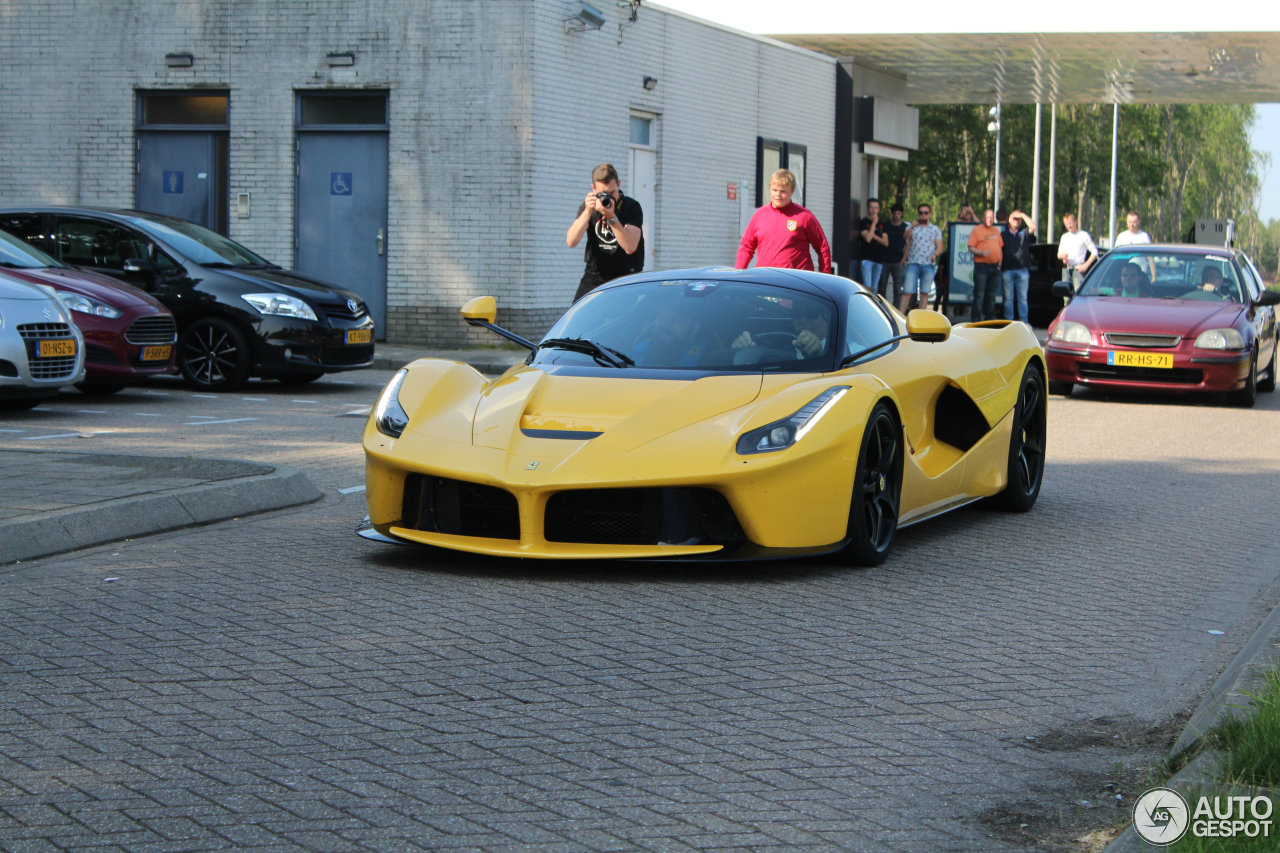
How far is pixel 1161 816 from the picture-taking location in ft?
11.0

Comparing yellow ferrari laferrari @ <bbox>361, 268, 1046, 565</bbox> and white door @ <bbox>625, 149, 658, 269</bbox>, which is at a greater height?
white door @ <bbox>625, 149, 658, 269</bbox>

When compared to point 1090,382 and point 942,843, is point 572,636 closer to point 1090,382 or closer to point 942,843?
point 942,843

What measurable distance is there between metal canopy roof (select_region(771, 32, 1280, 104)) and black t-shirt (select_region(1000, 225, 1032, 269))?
5.01m

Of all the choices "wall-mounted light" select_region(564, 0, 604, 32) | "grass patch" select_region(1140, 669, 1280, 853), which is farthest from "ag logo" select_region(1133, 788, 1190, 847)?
"wall-mounted light" select_region(564, 0, 604, 32)

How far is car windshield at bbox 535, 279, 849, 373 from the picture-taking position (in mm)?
6816

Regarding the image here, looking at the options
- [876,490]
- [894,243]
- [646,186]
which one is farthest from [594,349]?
[894,243]

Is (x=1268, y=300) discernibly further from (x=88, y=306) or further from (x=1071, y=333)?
(x=88, y=306)

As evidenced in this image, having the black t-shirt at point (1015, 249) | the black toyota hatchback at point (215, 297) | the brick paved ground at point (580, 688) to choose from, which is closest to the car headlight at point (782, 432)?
the brick paved ground at point (580, 688)

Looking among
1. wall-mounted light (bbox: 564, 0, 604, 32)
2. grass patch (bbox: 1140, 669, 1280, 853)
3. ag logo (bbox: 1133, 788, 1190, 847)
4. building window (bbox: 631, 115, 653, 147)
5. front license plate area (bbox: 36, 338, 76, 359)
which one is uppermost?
wall-mounted light (bbox: 564, 0, 604, 32)

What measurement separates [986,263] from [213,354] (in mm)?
13535

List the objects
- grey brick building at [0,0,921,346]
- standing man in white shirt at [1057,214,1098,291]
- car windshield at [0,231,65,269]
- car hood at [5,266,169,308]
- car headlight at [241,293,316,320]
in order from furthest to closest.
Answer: standing man in white shirt at [1057,214,1098,291], grey brick building at [0,0,921,346], car headlight at [241,293,316,320], car windshield at [0,231,65,269], car hood at [5,266,169,308]

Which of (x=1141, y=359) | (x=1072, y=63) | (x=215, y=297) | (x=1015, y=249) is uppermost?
(x=1072, y=63)

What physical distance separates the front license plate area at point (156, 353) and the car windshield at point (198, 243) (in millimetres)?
1568

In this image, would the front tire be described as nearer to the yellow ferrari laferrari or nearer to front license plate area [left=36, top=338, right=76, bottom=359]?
the yellow ferrari laferrari
